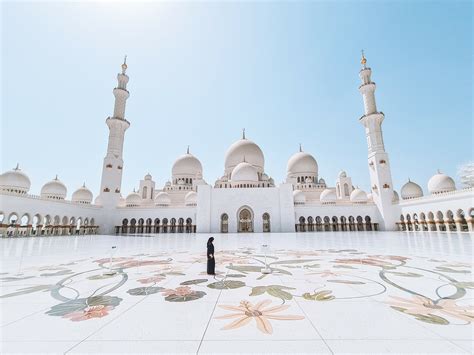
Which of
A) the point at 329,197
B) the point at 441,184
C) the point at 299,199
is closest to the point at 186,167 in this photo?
the point at 299,199

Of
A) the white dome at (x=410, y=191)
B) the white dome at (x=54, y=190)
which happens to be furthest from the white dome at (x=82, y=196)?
the white dome at (x=410, y=191)

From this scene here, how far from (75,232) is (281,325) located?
1063 inches

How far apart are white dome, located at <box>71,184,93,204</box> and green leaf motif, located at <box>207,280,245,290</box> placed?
35.9 metres

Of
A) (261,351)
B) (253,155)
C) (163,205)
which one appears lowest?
(261,351)

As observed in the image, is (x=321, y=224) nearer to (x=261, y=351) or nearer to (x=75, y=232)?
(x=75, y=232)

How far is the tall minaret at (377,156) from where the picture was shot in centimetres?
2548

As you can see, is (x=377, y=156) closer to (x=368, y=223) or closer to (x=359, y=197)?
(x=359, y=197)

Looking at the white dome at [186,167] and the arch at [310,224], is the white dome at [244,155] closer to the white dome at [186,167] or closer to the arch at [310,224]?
the white dome at [186,167]

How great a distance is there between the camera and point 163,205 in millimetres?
28859

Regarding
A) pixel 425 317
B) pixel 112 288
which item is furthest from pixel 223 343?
pixel 112 288

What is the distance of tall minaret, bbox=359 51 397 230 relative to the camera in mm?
25484

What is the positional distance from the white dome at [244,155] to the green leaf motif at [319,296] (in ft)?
94.9

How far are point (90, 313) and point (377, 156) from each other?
2933 centimetres

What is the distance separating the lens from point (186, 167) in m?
36.7
